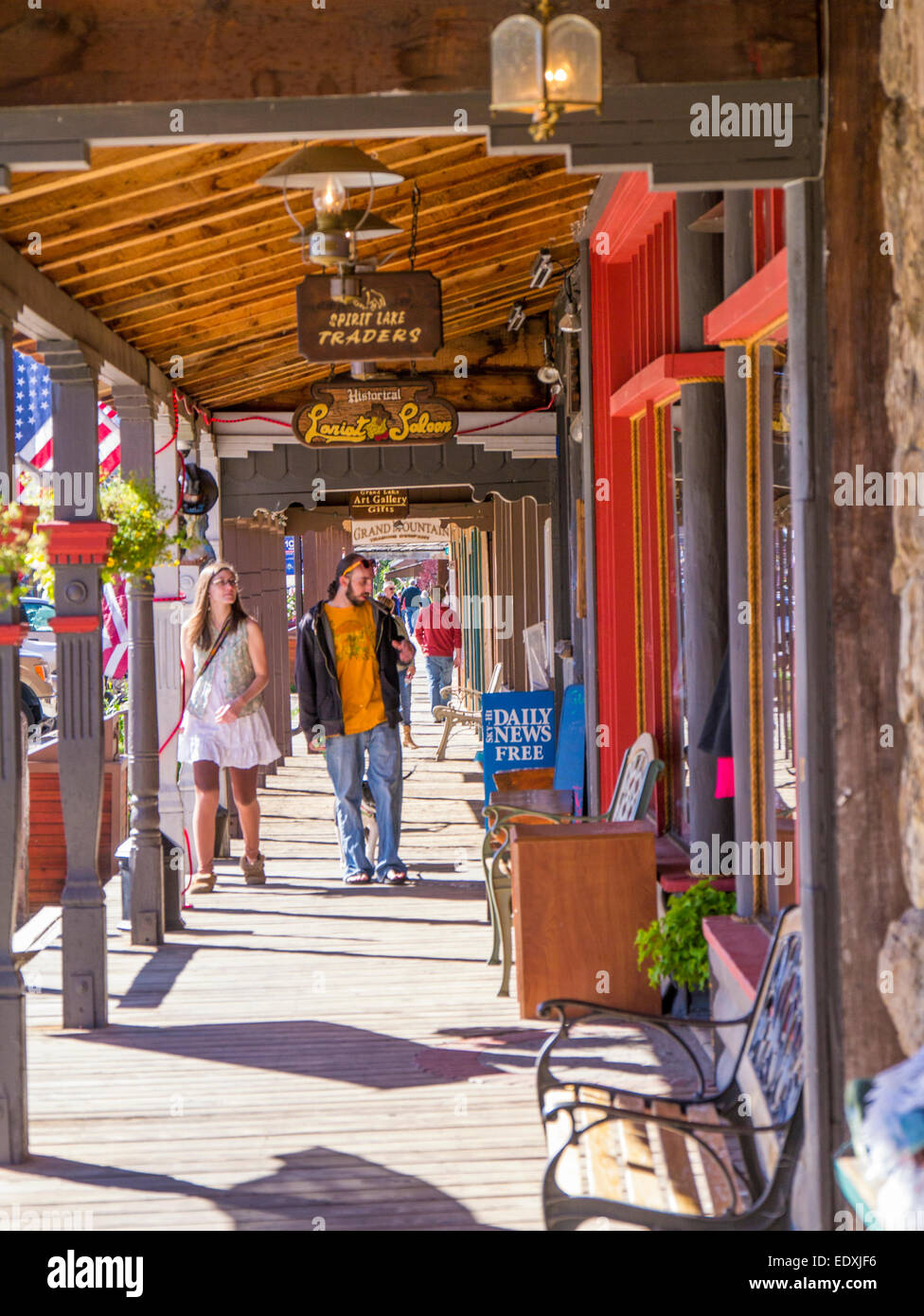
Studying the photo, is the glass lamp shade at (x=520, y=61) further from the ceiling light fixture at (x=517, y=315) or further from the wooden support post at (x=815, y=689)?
the ceiling light fixture at (x=517, y=315)

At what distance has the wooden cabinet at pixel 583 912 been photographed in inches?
219

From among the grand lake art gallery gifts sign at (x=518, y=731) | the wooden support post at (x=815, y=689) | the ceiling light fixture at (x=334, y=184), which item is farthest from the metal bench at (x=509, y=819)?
the grand lake art gallery gifts sign at (x=518, y=731)

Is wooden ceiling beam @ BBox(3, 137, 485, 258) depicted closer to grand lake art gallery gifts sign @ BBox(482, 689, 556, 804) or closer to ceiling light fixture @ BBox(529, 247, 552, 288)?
ceiling light fixture @ BBox(529, 247, 552, 288)

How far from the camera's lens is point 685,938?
5.35 metres

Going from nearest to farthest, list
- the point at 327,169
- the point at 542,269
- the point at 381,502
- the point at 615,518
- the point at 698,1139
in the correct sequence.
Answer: the point at 698,1139, the point at 327,169, the point at 615,518, the point at 542,269, the point at 381,502

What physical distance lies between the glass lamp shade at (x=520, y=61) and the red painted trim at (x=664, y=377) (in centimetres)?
294

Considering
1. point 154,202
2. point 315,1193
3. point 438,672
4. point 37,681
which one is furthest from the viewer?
point 438,672

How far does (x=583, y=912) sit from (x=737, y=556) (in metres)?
1.52

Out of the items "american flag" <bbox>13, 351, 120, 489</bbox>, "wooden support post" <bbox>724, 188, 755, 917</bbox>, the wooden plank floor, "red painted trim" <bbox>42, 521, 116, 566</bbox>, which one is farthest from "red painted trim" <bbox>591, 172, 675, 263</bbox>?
the wooden plank floor

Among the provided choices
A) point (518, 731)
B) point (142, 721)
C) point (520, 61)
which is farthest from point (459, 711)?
point (520, 61)

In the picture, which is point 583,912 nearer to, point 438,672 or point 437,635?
point 437,635
